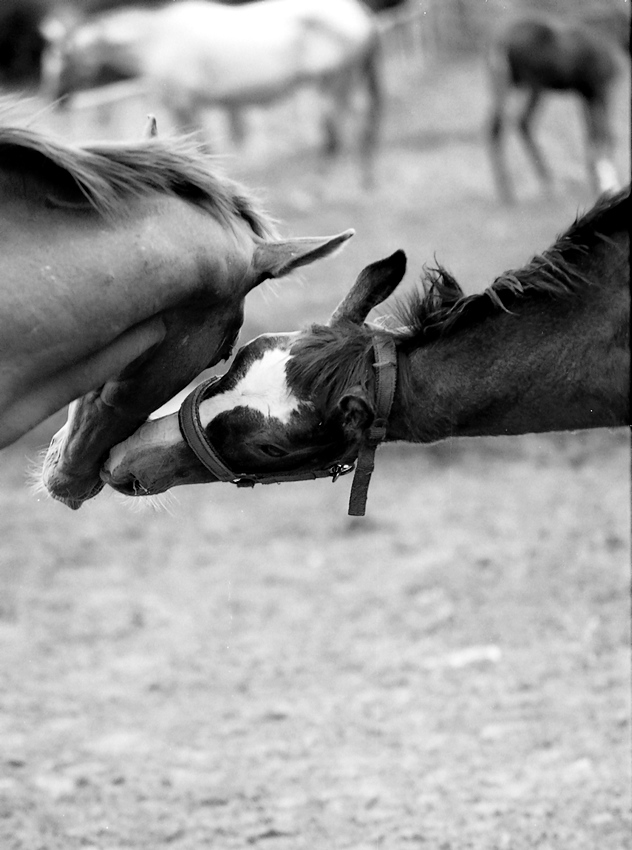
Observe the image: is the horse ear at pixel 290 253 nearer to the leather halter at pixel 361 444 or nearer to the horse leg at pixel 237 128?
the leather halter at pixel 361 444

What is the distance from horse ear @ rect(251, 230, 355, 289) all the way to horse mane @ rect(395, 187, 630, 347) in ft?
1.04

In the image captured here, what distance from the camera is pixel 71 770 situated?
3.93m

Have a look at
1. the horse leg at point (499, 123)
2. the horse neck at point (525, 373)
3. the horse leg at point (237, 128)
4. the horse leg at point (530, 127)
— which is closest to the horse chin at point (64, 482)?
the horse neck at point (525, 373)

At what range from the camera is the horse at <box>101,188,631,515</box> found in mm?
2959

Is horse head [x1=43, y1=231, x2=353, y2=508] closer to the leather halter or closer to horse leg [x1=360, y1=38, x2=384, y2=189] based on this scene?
the leather halter

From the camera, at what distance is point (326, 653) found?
4.91 metres

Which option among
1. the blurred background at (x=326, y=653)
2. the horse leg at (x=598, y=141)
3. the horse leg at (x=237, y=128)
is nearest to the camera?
the blurred background at (x=326, y=653)

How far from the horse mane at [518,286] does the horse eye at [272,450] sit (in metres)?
0.48

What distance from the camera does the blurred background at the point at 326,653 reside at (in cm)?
364

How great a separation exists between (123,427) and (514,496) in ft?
13.0

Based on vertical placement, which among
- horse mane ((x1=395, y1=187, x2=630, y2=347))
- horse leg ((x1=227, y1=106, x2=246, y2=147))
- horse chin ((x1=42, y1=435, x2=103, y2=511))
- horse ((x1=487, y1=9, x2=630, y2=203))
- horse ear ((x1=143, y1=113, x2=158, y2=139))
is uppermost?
horse ear ((x1=143, y1=113, x2=158, y2=139))

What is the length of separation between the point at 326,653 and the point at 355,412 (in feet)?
7.11

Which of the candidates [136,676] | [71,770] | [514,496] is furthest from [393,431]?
[514,496]

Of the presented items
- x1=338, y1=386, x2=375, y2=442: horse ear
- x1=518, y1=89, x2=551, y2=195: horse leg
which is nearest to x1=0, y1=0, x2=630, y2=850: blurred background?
x1=338, y1=386, x2=375, y2=442: horse ear
